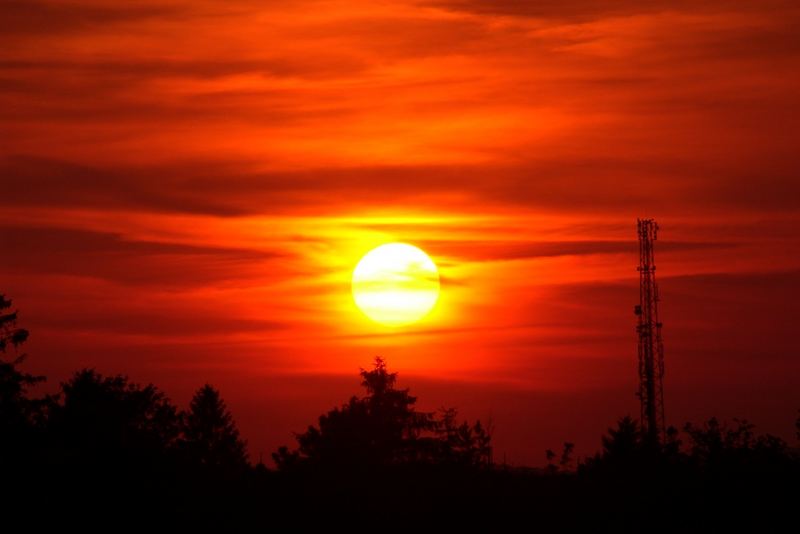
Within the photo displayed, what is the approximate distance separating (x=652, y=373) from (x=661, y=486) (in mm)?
27463

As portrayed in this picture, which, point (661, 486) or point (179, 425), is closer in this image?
point (661, 486)

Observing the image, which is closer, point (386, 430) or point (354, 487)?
point (354, 487)

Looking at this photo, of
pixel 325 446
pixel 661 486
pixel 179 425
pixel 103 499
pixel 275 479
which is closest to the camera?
pixel 103 499

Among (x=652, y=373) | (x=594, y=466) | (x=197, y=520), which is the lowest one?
(x=197, y=520)

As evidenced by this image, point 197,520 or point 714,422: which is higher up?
point 714,422

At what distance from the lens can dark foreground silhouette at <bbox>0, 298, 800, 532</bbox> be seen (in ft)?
137

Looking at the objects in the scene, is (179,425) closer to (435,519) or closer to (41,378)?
(41,378)

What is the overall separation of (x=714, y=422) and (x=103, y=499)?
24824 mm

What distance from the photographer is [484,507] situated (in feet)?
172

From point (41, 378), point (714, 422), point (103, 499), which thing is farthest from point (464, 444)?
point (103, 499)

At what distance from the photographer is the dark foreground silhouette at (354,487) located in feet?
137

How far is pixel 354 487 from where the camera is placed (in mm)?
53500

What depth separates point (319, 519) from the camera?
51562mm

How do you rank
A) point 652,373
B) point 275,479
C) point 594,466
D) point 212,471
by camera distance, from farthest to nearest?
point 652,373 < point 594,466 < point 275,479 < point 212,471
